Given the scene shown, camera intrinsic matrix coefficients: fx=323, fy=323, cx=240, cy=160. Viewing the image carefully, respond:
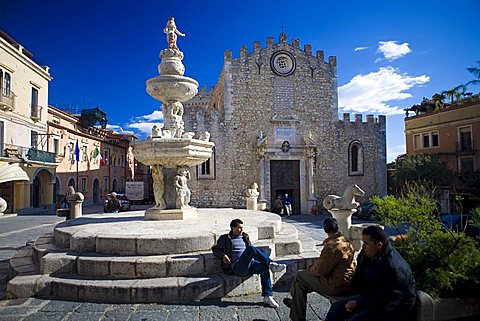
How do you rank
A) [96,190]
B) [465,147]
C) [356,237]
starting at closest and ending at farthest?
[356,237] → [465,147] → [96,190]

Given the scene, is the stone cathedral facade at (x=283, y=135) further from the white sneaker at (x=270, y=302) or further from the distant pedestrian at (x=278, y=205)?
the white sneaker at (x=270, y=302)

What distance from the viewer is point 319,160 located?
75.4ft

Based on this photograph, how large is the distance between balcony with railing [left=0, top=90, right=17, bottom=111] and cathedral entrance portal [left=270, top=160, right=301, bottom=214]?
1787cm

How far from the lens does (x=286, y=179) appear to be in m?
22.8

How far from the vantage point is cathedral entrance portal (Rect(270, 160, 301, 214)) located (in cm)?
2253

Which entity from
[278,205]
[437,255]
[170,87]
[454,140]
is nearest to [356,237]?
[437,255]

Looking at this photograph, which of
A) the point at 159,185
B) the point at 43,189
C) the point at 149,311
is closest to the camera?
the point at 149,311

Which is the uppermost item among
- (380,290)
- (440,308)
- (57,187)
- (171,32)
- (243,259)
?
(171,32)

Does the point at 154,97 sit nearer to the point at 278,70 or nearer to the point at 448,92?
the point at 278,70

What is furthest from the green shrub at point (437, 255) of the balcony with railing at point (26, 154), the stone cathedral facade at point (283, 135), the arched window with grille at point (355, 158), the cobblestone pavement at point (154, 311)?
the balcony with railing at point (26, 154)

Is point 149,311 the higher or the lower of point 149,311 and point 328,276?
the lower

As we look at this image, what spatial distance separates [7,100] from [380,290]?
25382mm

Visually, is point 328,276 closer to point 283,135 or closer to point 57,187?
point 283,135

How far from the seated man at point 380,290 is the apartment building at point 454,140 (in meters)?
23.3
